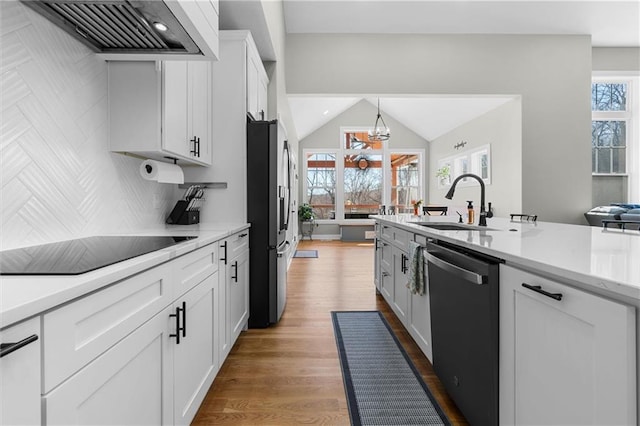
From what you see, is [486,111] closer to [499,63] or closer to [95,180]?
[499,63]

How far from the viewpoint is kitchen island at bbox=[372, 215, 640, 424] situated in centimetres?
73

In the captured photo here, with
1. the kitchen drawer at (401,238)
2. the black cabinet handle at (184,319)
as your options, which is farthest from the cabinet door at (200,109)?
the kitchen drawer at (401,238)

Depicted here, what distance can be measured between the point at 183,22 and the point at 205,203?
1.54 metres

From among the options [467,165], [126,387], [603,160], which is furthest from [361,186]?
[126,387]

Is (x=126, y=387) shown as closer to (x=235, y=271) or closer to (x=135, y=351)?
(x=135, y=351)

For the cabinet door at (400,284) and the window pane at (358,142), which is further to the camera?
the window pane at (358,142)

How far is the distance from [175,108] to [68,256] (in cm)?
118

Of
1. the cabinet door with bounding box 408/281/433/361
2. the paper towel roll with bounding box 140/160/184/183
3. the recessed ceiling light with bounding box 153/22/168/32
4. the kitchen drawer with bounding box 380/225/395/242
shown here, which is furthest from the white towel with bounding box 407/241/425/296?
the recessed ceiling light with bounding box 153/22/168/32

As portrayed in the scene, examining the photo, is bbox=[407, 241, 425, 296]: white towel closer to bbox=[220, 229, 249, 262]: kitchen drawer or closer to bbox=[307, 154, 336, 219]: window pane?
bbox=[220, 229, 249, 262]: kitchen drawer

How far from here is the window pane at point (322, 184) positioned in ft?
31.1

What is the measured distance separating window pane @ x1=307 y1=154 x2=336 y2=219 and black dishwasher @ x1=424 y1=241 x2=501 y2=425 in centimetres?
778

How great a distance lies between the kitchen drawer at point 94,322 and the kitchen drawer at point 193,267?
161mm

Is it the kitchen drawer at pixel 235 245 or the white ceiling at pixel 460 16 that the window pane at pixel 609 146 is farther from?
the kitchen drawer at pixel 235 245

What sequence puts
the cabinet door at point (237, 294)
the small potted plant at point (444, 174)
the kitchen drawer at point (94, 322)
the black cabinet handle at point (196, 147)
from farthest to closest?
the small potted plant at point (444, 174), the black cabinet handle at point (196, 147), the cabinet door at point (237, 294), the kitchen drawer at point (94, 322)
